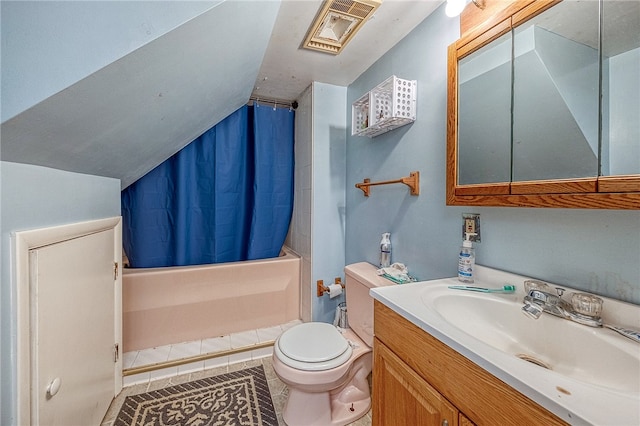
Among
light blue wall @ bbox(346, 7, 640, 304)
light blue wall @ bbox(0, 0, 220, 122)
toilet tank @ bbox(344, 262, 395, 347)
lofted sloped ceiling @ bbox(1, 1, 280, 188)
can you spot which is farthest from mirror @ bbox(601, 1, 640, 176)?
light blue wall @ bbox(0, 0, 220, 122)

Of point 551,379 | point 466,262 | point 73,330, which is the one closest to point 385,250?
point 466,262

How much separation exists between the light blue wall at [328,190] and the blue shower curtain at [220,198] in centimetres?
42

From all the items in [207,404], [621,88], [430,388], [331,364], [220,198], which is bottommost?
[207,404]

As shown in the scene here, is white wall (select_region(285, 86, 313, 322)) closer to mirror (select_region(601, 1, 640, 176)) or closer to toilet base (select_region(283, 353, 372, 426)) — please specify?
toilet base (select_region(283, 353, 372, 426))

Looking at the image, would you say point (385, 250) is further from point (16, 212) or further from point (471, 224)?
point (16, 212)

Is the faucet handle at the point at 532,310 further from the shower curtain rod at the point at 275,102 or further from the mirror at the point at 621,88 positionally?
the shower curtain rod at the point at 275,102

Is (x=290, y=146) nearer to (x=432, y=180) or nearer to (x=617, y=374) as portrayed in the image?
(x=432, y=180)

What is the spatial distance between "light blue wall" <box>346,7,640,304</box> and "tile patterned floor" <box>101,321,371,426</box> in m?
0.92

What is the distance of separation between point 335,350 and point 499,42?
1431mm

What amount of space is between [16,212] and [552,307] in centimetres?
152

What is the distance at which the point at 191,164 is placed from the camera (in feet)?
6.50

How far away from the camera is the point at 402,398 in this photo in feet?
2.62

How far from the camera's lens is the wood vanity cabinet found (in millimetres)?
518

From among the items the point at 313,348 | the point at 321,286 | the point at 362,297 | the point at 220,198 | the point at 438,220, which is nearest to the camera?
the point at 438,220
